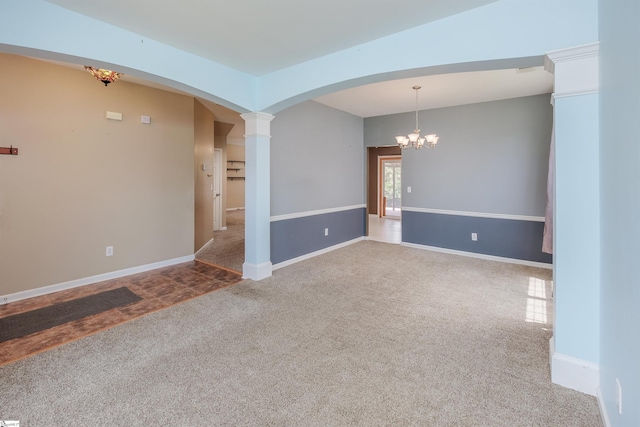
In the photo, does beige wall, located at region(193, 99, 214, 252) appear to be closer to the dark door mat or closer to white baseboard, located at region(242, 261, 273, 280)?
white baseboard, located at region(242, 261, 273, 280)

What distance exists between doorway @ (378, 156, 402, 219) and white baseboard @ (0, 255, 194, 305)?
7662 mm

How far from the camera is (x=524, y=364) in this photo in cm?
213

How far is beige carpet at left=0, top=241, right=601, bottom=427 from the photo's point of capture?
65.4 inches

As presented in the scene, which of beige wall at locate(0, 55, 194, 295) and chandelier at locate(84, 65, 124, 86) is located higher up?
chandelier at locate(84, 65, 124, 86)

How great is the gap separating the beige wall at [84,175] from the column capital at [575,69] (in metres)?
4.61

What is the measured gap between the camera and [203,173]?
218 inches

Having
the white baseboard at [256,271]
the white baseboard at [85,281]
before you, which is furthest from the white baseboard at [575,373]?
the white baseboard at [85,281]

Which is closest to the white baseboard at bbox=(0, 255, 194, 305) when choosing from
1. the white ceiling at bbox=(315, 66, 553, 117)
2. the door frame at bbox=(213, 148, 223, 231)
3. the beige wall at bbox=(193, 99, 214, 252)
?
the beige wall at bbox=(193, 99, 214, 252)

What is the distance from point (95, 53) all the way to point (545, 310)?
4819 millimetres

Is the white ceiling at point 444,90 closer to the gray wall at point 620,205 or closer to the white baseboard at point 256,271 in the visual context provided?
the gray wall at point 620,205

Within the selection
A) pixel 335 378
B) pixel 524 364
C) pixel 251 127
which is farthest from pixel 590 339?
pixel 251 127

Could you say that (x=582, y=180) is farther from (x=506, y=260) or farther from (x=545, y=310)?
(x=506, y=260)

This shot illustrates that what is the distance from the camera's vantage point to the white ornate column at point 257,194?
12.5 feet

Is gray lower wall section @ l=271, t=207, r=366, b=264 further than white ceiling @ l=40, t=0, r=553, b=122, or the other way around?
gray lower wall section @ l=271, t=207, r=366, b=264
